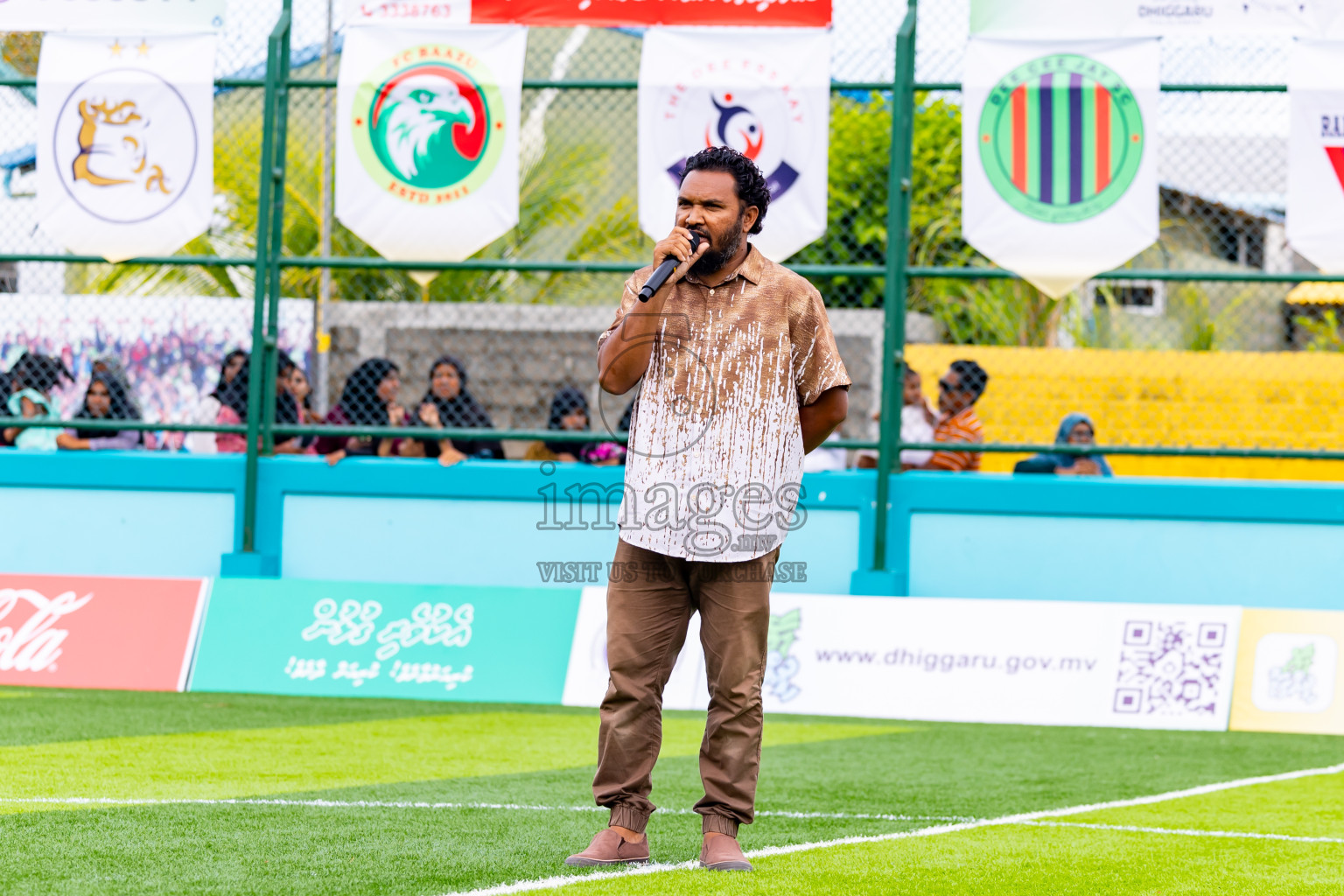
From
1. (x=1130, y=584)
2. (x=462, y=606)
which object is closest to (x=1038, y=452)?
(x=1130, y=584)

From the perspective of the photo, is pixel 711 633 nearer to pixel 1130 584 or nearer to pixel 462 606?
pixel 462 606

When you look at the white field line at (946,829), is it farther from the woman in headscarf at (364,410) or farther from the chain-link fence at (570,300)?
the woman in headscarf at (364,410)

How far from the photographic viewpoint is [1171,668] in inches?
322

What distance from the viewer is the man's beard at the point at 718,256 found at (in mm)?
4191

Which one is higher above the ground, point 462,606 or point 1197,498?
point 1197,498

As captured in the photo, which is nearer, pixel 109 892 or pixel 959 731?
pixel 109 892

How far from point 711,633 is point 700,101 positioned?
5672 mm

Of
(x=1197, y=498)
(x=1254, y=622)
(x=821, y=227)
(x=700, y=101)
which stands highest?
(x=700, y=101)

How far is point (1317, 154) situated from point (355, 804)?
6.60m

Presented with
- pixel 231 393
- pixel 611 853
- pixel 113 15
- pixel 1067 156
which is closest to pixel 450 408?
pixel 231 393

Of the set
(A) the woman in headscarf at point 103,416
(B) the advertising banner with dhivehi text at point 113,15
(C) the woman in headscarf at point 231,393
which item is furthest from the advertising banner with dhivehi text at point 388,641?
(B) the advertising banner with dhivehi text at point 113,15

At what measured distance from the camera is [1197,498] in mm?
9406

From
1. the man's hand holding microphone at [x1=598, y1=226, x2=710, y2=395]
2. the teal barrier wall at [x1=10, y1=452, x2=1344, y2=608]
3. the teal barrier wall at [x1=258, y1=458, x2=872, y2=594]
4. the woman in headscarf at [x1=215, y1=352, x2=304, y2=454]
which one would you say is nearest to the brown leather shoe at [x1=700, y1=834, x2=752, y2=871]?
the man's hand holding microphone at [x1=598, y1=226, x2=710, y2=395]

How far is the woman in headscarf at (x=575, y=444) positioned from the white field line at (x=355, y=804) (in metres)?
4.53
